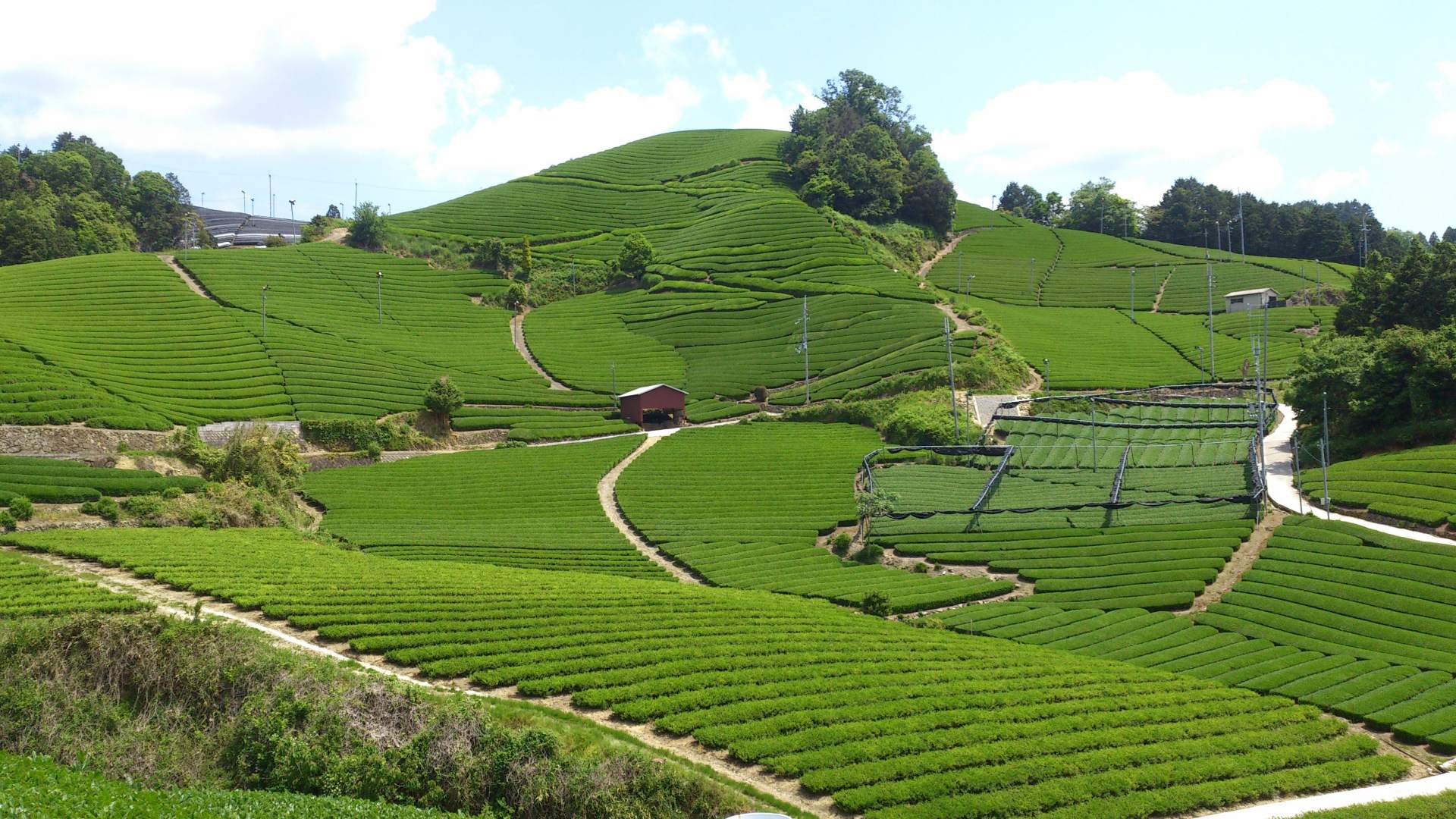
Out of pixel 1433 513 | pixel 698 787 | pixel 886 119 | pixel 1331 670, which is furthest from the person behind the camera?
pixel 886 119

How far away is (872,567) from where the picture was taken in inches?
1718

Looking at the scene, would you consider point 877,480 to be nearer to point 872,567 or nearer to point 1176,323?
point 872,567

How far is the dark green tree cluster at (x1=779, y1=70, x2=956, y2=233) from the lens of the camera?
408 ft

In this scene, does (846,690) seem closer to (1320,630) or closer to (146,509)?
(1320,630)

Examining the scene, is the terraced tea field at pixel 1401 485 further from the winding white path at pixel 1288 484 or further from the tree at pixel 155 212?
the tree at pixel 155 212

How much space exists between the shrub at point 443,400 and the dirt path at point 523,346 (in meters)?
13.1

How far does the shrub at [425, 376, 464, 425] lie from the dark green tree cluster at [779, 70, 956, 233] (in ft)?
217

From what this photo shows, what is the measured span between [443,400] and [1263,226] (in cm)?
11283

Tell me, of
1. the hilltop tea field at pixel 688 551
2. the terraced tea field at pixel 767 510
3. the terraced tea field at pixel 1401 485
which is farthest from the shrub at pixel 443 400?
the terraced tea field at pixel 1401 485

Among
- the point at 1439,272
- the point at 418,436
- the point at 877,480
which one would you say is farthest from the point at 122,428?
the point at 1439,272

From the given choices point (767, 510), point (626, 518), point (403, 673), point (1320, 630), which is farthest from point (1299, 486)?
point (403, 673)

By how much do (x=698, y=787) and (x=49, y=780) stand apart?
11.1m

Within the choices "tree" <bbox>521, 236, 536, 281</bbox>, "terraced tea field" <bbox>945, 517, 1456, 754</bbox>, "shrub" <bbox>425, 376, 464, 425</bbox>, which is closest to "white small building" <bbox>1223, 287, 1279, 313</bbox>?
"terraced tea field" <bbox>945, 517, 1456, 754</bbox>

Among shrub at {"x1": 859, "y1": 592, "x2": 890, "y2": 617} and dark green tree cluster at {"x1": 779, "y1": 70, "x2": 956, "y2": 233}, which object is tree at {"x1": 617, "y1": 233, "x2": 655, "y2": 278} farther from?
shrub at {"x1": 859, "y1": 592, "x2": 890, "y2": 617}
